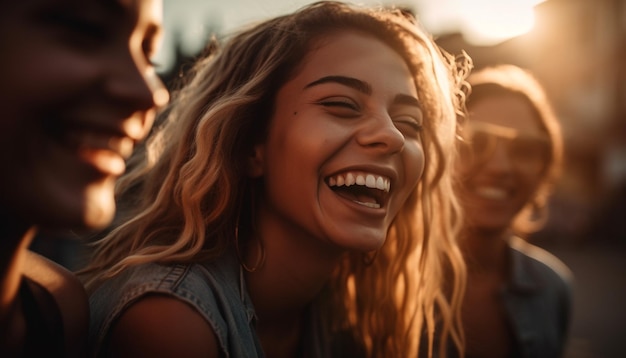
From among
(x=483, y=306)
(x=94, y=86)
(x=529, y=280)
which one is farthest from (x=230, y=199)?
(x=529, y=280)

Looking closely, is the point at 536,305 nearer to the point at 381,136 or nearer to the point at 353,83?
the point at 381,136

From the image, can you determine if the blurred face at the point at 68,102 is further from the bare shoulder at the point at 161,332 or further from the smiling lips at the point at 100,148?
the bare shoulder at the point at 161,332

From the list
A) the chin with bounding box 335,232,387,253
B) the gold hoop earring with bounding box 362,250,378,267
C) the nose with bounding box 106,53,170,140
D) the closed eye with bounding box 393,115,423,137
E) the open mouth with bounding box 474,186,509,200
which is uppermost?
the nose with bounding box 106,53,170,140

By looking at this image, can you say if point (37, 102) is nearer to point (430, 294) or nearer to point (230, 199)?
point (230, 199)

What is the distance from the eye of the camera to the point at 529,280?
12.0 ft

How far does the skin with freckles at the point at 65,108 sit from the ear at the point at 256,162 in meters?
1.00

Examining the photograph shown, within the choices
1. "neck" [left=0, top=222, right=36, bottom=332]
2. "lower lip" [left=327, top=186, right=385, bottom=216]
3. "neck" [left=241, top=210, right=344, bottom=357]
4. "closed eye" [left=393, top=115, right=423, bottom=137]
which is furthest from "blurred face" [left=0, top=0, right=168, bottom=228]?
"closed eye" [left=393, top=115, right=423, bottom=137]

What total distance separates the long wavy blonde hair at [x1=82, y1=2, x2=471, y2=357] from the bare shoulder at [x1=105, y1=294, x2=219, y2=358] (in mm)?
240

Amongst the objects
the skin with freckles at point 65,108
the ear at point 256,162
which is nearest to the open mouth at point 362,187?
the ear at point 256,162

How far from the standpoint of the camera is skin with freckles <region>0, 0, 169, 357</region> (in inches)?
38.2

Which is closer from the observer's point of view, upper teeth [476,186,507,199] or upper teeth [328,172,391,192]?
upper teeth [328,172,391,192]

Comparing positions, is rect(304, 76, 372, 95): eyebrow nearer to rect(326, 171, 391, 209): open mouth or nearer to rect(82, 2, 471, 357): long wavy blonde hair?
rect(82, 2, 471, 357): long wavy blonde hair

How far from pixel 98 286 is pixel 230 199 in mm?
636

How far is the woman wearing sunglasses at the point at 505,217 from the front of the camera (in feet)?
11.0
